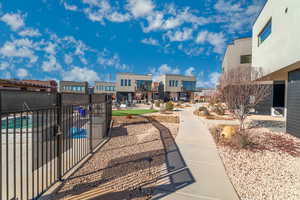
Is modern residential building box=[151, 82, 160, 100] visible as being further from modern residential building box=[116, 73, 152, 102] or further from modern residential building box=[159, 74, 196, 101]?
modern residential building box=[159, 74, 196, 101]

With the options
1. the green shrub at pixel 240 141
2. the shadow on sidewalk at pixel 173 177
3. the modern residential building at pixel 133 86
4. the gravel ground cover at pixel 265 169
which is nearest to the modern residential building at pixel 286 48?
the gravel ground cover at pixel 265 169

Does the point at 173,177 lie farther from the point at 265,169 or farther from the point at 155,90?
the point at 155,90

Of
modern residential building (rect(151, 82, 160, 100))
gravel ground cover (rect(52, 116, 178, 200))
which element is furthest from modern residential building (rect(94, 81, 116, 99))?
gravel ground cover (rect(52, 116, 178, 200))

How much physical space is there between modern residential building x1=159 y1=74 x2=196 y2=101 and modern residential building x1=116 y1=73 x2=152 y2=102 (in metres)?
5.45

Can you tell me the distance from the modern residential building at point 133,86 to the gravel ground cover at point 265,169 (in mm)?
35602

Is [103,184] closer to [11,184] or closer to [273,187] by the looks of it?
[11,184]

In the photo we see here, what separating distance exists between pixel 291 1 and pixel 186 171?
912 cm

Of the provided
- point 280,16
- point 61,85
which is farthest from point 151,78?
point 280,16

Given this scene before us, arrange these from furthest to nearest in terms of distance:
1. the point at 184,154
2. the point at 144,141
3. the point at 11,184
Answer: the point at 144,141 < the point at 184,154 < the point at 11,184

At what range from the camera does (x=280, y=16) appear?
7934 millimetres

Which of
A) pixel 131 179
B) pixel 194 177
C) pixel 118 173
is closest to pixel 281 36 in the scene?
pixel 194 177

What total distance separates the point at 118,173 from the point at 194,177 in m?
1.90

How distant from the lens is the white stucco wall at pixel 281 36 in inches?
255

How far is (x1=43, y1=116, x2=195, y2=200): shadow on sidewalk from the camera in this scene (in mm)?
2924
